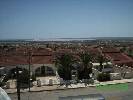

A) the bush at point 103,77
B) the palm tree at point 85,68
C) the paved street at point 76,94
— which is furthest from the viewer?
the palm tree at point 85,68

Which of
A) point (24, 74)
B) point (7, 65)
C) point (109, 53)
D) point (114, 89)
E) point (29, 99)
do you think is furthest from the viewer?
point (109, 53)

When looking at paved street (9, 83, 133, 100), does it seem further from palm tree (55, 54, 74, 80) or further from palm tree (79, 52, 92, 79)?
palm tree (55, 54, 74, 80)

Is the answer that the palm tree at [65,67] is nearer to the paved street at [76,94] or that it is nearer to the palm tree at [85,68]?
the palm tree at [85,68]

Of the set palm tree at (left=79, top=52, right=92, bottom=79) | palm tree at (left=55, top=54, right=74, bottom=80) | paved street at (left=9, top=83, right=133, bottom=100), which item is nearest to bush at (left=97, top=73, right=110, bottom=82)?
palm tree at (left=79, top=52, right=92, bottom=79)

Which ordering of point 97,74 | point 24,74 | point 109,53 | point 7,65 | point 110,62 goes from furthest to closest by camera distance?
point 109,53 < point 110,62 < point 7,65 < point 97,74 < point 24,74

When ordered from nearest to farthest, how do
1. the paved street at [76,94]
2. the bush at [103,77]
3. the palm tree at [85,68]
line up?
the paved street at [76,94] → the bush at [103,77] → the palm tree at [85,68]

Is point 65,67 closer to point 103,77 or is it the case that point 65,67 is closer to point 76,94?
point 103,77

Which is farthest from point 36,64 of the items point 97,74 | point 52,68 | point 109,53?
point 109,53

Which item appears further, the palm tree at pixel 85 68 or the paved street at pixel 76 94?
the palm tree at pixel 85 68

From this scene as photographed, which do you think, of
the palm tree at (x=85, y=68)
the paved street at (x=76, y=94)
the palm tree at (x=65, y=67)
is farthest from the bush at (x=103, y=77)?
the palm tree at (x=65, y=67)

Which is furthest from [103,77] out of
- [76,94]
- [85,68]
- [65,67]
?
[76,94]

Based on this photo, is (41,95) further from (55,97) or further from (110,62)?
(110,62)
